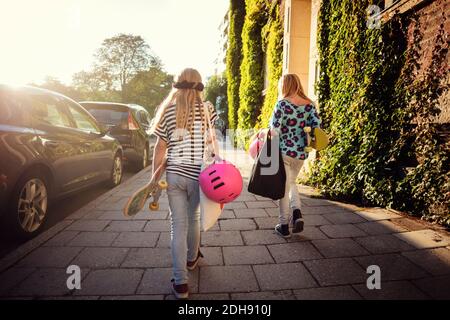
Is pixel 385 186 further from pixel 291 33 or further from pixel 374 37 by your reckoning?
pixel 291 33

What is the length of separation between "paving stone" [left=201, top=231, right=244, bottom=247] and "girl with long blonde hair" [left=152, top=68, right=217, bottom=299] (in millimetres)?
1096

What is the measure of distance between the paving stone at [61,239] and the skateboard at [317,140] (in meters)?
2.77

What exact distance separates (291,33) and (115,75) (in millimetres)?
39826

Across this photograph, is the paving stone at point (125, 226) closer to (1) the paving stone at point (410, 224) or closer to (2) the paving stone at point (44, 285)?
(2) the paving stone at point (44, 285)

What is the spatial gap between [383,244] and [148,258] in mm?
2357

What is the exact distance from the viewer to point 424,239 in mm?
3537

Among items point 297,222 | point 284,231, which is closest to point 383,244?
point 297,222

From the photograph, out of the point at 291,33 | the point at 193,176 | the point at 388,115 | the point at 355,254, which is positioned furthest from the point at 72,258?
the point at 291,33

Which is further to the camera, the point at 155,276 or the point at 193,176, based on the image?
the point at 155,276

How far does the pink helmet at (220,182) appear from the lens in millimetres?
2418

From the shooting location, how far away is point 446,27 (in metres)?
3.90

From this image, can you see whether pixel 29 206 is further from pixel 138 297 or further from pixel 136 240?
pixel 138 297

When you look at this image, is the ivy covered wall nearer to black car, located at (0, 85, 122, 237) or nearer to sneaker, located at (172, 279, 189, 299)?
sneaker, located at (172, 279, 189, 299)

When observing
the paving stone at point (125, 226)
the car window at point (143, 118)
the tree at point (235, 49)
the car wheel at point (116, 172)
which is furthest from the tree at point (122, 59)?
the paving stone at point (125, 226)
